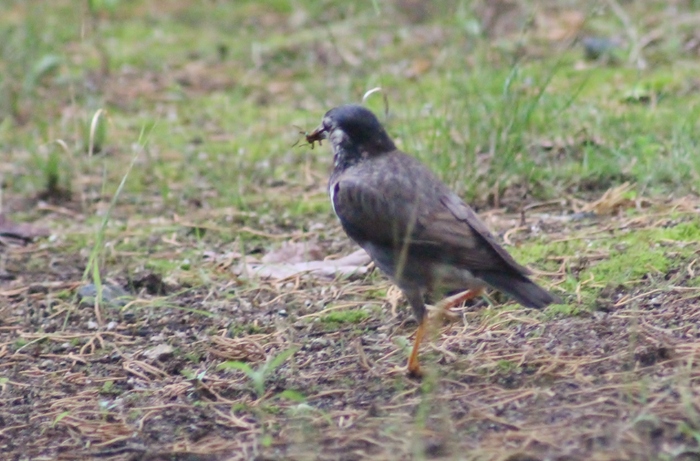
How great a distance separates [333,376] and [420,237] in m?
0.66

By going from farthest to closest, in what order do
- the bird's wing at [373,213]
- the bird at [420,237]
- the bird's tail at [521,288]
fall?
the bird's wing at [373,213] → the bird at [420,237] → the bird's tail at [521,288]

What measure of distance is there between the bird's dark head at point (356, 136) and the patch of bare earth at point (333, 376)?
668 mm

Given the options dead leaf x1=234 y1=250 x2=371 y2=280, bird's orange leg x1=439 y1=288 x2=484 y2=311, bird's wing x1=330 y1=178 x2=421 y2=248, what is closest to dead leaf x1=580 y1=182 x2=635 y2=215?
dead leaf x1=234 y1=250 x2=371 y2=280

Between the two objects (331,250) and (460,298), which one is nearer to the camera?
(460,298)

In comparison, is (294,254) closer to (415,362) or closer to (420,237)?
(420,237)

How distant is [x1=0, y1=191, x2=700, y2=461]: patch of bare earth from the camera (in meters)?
3.09

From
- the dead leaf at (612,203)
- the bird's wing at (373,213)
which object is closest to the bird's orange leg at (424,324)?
the bird's wing at (373,213)

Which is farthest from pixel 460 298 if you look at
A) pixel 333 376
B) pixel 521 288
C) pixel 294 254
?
pixel 294 254

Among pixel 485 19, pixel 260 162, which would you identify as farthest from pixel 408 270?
pixel 485 19

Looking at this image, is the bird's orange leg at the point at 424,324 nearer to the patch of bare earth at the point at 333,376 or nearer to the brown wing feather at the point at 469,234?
the patch of bare earth at the point at 333,376

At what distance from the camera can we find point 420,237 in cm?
415

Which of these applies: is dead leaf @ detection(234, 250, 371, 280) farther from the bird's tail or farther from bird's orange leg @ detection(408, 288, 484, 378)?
the bird's tail

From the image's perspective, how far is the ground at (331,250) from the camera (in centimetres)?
338

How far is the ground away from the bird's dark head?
0.67 meters
